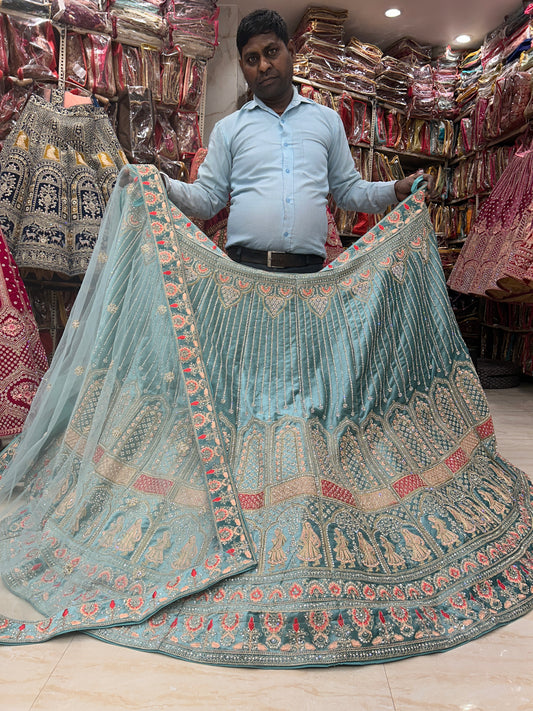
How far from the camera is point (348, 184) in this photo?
199 centimetres

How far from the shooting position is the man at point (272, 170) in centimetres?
176

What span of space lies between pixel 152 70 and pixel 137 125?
35 cm

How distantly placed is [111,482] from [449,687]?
0.87 metres

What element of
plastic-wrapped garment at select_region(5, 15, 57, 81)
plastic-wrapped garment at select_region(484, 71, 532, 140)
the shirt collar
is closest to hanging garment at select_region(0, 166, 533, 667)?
the shirt collar

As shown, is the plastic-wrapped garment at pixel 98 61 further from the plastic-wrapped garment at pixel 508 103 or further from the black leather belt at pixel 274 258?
the plastic-wrapped garment at pixel 508 103

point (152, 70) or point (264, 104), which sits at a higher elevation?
point (152, 70)

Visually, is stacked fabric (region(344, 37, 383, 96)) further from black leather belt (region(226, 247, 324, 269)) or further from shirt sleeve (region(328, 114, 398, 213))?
black leather belt (region(226, 247, 324, 269))

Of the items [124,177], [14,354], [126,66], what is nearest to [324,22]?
[126,66]

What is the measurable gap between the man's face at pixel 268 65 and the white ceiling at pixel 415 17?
2380 millimetres

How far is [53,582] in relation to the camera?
1.13 metres

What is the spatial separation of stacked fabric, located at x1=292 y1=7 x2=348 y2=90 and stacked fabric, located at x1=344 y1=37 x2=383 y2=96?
110mm

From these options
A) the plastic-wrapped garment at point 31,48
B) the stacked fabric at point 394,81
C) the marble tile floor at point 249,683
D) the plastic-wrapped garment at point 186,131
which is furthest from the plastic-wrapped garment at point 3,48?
the stacked fabric at point 394,81

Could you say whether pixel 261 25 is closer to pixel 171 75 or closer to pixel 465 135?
pixel 171 75

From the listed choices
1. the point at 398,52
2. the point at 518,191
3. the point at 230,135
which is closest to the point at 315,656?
the point at 230,135
